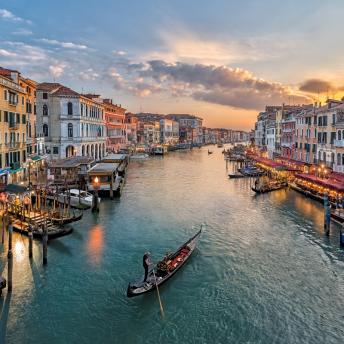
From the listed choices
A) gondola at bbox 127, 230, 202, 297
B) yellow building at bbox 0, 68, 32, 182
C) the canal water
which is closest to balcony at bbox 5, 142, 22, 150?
yellow building at bbox 0, 68, 32, 182

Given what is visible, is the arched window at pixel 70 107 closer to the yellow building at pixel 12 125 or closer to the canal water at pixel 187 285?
the yellow building at pixel 12 125

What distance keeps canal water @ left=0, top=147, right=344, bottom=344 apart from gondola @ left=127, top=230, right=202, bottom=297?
12.8 inches

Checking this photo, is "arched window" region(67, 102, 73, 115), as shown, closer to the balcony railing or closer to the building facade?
the balcony railing

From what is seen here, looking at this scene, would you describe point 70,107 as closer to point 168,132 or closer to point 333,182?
point 333,182

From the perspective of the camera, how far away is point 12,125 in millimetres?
32500

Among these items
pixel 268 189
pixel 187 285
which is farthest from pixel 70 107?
pixel 187 285

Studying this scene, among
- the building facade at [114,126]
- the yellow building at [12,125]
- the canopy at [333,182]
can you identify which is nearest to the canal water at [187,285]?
the canopy at [333,182]

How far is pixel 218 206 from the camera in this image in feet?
105

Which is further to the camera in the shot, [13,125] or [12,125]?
[13,125]

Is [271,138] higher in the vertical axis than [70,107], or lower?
lower

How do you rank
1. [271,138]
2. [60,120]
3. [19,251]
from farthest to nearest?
[271,138] → [60,120] → [19,251]

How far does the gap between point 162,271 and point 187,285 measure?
1.21 metres

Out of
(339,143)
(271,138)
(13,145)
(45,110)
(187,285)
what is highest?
(45,110)

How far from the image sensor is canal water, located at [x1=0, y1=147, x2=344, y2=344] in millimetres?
12086
